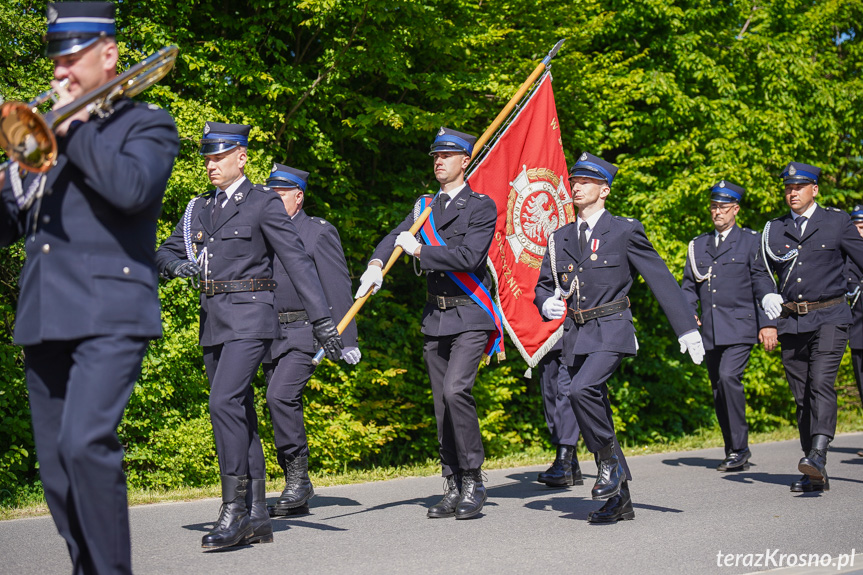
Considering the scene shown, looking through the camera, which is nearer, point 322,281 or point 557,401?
point 322,281

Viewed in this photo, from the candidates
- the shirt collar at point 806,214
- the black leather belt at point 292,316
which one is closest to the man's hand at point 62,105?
the black leather belt at point 292,316

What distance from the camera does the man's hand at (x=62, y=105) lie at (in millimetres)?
3441

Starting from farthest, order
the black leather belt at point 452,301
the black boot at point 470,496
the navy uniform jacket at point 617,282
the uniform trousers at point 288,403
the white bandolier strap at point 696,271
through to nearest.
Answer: the white bandolier strap at point 696,271 < the uniform trousers at point 288,403 < the black leather belt at point 452,301 < the black boot at point 470,496 < the navy uniform jacket at point 617,282

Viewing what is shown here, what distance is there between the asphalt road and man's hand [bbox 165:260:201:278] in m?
1.55

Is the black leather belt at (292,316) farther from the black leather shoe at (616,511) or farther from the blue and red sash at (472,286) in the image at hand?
the black leather shoe at (616,511)

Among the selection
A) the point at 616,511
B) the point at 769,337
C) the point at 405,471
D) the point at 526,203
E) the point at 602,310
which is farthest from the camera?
the point at 405,471

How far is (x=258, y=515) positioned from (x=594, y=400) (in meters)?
2.17

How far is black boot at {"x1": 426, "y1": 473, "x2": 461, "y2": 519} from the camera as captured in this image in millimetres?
6625

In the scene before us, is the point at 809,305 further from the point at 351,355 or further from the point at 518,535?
the point at 351,355

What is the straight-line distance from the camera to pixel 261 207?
5770mm

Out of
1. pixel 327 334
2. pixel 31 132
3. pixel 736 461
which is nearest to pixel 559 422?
pixel 736 461

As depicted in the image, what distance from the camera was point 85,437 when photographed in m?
3.32

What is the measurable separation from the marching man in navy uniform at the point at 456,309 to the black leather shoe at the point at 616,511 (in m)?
0.80

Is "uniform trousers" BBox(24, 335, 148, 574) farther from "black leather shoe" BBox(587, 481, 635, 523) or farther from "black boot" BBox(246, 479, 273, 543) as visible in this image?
"black leather shoe" BBox(587, 481, 635, 523)
